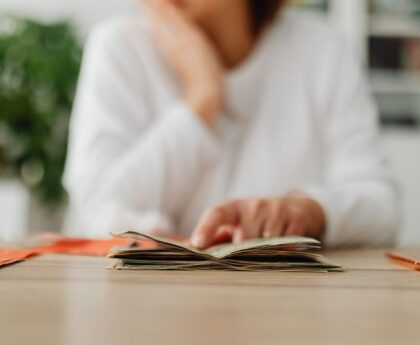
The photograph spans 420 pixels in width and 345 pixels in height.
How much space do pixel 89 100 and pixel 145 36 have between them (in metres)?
0.19

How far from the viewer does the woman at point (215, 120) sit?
1475 mm

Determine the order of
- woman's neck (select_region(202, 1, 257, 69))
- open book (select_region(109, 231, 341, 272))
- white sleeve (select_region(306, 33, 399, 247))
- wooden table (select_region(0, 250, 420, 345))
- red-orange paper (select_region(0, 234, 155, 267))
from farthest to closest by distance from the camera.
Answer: woman's neck (select_region(202, 1, 257, 69)) < white sleeve (select_region(306, 33, 399, 247)) < red-orange paper (select_region(0, 234, 155, 267)) < open book (select_region(109, 231, 341, 272)) < wooden table (select_region(0, 250, 420, 345))

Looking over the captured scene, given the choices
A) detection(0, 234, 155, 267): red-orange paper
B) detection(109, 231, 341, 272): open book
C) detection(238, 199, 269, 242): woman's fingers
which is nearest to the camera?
detection(109, 231, 341, 272): open book

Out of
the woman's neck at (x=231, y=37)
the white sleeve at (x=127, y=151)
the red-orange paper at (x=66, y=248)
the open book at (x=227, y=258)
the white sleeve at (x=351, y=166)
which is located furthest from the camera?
the woman's neck at (x=231, y=37)

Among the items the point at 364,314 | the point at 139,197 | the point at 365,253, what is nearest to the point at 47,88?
the point at 139,197

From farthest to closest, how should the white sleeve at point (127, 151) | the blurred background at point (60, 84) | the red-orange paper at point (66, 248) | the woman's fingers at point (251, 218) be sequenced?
the blurred background at point (60, 84) → the white sleeve at point (127, 151) → the woman's fingers at point (251, 218) → the red-orange paper at point (66, 248)

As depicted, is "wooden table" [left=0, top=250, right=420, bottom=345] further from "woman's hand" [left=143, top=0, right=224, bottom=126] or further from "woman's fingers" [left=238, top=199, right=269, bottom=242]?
"woman's hand" [left=143, top=0, right=224, bottom=126]

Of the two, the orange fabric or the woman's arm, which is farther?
the woman's arm

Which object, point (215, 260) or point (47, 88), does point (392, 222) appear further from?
point (47, 88)

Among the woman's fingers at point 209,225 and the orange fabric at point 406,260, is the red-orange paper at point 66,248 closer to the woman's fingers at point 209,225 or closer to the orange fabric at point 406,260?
the woman's fingers at point 209,225

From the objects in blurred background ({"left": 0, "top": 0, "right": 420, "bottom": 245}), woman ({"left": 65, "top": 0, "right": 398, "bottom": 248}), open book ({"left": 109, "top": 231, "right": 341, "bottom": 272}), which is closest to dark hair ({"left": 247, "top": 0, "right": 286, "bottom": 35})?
woman ({"left": 65, "top": 0, "right": 398, "bottom": 248})

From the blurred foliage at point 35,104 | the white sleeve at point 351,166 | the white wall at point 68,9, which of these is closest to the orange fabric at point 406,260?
the white sleeve at point 351,166

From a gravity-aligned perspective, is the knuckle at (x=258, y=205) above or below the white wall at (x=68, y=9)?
below

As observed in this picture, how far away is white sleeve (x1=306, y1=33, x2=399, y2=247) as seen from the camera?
1.29 metres
